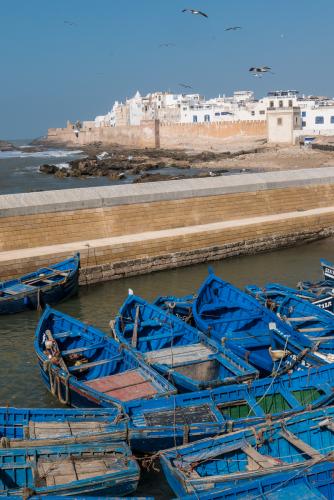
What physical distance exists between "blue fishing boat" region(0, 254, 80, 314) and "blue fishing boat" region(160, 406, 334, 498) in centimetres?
1056

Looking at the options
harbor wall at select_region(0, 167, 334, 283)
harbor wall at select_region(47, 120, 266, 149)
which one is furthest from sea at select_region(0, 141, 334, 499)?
harbor wall at select_region(47, 120, 266, 149)

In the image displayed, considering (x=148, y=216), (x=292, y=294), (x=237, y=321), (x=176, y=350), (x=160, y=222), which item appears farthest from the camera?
(x=160, y=222)

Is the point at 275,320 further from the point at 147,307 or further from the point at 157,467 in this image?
the point at 157,467

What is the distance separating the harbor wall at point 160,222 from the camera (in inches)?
876

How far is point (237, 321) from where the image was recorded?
15.5 metres

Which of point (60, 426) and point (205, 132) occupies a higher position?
point (205, 132)

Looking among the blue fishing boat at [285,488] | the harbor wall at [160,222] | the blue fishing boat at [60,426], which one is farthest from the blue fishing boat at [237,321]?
the harbor wall at [160,222]

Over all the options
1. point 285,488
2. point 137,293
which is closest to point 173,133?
point 137,293

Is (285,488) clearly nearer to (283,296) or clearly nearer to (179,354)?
(179,354)

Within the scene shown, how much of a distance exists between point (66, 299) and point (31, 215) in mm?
4100

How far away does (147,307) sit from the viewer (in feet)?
52.9

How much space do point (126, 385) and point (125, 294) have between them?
9.01 metres

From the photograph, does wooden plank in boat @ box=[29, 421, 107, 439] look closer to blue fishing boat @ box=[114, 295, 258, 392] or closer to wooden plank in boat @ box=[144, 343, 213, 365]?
blue fishing boat @ box=[114, 295, 258, 392]

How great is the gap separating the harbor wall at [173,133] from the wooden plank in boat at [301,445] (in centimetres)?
7393
